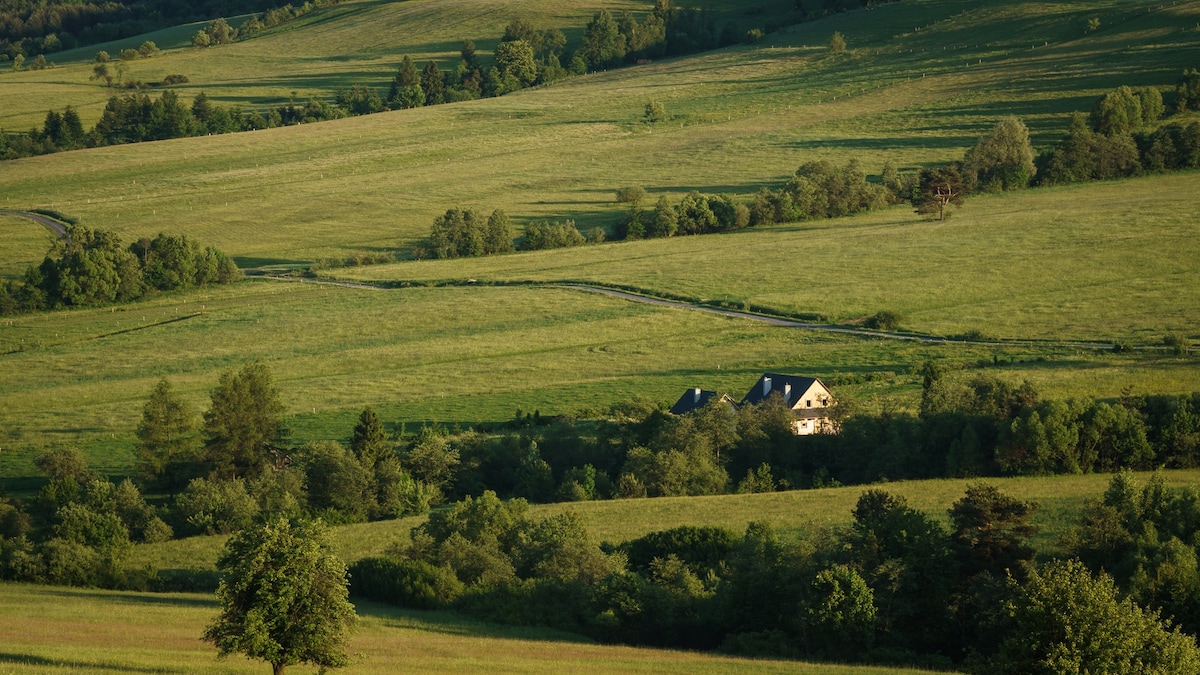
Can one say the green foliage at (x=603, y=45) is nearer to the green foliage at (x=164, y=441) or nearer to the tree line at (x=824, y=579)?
the green foliage at (x=164, y=441)

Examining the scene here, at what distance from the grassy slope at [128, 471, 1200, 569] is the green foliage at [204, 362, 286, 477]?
284 inches

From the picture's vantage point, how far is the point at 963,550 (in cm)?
3200

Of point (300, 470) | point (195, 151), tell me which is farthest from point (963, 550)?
point (195, 151)

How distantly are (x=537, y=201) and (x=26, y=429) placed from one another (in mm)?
63131

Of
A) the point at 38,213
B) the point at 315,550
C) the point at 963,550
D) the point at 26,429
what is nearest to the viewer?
the point at 315,550

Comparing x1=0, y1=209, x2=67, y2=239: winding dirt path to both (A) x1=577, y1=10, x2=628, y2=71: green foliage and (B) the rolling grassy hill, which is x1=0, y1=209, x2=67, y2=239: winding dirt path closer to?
(B) the rolling grassy hill

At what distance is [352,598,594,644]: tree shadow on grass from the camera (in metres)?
30.8

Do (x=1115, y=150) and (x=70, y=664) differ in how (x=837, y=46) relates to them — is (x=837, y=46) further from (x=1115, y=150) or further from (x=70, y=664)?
(x=70, y=664)

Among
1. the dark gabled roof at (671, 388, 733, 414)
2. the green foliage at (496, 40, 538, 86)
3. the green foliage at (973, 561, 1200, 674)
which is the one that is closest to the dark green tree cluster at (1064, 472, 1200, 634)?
the green foliage at (973, 561, 1200, 674)

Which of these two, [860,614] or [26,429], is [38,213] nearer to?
[26,429]

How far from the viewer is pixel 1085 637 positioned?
20453mm

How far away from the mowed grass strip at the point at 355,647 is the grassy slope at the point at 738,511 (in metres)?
8.01

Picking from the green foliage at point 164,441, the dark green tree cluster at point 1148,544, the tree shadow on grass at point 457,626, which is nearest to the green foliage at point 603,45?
the green foliage at point 164,441

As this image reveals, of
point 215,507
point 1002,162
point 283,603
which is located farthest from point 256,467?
point 1002,162
